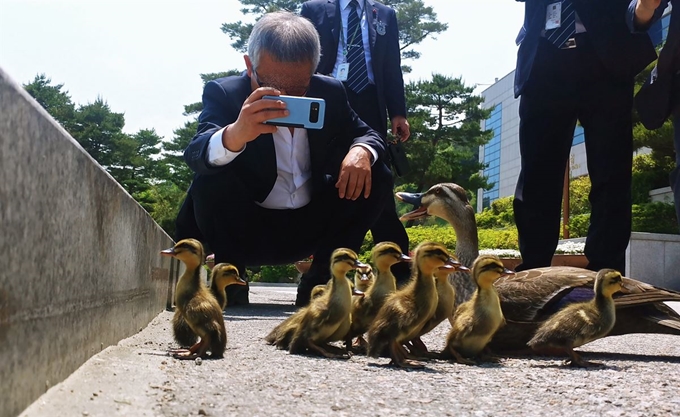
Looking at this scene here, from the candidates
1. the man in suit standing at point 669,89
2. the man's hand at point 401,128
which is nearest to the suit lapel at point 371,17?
the man's hand at point 401,128

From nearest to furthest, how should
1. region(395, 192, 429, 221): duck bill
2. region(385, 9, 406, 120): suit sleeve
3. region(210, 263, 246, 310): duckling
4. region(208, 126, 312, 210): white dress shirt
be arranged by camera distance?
region(210, 263, 246, 310): duckling
region(208, 126, 312, 210): white dress shirt
region(395, 192, 429, 221): duck bill
region(385, 9, 406, 120): suit sleeve

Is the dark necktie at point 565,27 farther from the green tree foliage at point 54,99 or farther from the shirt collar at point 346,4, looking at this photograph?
the green tree foliage at point 54,99

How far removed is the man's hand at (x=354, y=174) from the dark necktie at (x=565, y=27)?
4.69 ft

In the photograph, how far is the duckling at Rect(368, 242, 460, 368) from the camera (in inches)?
141

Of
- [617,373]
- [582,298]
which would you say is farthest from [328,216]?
[617,373]

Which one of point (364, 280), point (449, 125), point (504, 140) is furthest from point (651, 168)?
point (504, 140)

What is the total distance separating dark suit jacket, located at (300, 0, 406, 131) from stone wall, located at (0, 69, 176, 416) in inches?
142

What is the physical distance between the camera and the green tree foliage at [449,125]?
29.6m

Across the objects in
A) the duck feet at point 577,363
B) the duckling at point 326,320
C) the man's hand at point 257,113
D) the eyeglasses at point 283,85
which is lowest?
the duck feet at point 577,363

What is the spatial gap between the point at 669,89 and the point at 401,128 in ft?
8.30

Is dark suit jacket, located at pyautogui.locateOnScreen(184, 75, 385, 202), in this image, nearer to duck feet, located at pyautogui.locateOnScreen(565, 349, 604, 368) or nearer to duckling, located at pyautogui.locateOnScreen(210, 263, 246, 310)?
duckling, located at pyautogui.locateOnScreen(210, 263, 246, 310)

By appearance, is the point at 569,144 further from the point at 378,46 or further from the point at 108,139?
the point at 108,139

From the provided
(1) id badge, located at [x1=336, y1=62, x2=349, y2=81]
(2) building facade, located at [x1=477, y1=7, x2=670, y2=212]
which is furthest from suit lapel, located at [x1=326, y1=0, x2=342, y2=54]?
(2) building facade, located at [x1=477, y1=7, x2=670, y2=212]

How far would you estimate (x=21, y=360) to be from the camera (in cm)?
216
